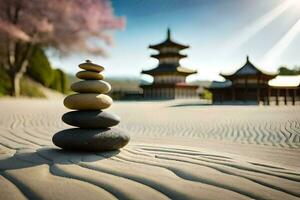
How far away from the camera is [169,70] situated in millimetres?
39656

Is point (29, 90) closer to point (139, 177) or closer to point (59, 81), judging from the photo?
point (59, 81)

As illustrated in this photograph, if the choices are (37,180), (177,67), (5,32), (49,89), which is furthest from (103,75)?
(177,67)

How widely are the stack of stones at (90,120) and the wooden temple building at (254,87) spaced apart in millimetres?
24539

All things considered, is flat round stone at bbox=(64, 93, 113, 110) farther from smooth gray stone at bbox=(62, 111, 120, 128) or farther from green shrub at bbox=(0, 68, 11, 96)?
green shrub at bbox=(0, 68, 11, 96)

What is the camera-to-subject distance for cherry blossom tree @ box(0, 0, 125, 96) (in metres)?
25.7

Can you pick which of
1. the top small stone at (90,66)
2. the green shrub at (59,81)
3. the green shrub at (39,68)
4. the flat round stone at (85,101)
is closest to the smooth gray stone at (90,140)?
the flat round stone at (85,101)

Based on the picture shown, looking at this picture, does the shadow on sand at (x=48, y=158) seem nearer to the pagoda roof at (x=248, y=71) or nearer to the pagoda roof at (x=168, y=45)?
the pagoda roof at (x=248, y=71)

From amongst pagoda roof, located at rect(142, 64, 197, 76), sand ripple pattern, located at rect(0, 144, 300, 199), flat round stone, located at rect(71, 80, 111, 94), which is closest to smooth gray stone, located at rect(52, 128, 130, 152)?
sand ripple pattern, located at rect(0, 144, 300, 199)

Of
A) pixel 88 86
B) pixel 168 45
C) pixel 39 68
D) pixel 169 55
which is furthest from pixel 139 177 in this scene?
pixel 168 45

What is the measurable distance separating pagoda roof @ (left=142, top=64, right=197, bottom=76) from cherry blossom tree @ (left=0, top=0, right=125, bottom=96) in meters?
11.2

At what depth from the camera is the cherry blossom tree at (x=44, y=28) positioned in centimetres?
2572

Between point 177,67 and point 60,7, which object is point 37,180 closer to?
point 60,7

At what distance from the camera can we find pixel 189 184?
114 inches

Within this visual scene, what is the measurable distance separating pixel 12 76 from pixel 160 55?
21.3m
